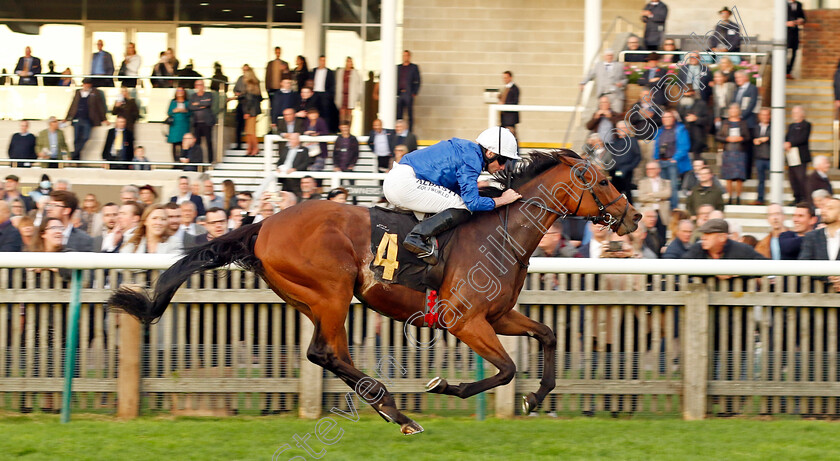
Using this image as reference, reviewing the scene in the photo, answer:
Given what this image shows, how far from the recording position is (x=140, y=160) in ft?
38.9

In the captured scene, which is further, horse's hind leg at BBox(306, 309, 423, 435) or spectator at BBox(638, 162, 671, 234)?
spectator at BBox(638, 162, 671, 234)

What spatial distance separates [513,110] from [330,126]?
2.46 meters

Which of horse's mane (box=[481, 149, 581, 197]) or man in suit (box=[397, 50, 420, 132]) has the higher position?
man in suit (box=[397, 50, 420, 132])

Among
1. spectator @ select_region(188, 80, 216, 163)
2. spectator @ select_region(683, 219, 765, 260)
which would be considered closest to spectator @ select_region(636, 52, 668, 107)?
spectator @ select_region(683, 219, 765, 260)

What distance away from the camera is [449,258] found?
17.8ft

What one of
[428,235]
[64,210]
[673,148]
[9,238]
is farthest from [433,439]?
[673,148]

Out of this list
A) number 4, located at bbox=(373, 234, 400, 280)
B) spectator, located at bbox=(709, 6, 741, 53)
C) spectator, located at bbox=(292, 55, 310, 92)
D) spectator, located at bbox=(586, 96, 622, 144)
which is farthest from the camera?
spectator, located at bbox=(292, 55, 310, 92)

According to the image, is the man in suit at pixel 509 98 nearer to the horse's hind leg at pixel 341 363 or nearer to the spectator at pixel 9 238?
the spectator at pixel 9 238

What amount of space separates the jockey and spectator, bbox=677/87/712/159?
184 inches

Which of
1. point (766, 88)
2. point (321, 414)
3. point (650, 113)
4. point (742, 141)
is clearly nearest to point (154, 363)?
point (321, 414)

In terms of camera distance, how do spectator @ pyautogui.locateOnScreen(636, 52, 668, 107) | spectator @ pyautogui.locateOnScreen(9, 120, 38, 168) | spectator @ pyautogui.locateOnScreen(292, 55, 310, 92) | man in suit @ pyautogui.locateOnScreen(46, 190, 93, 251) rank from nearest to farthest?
man in suit @ pyautogui.locateOnScreen(46, 190, 93, 251) < spectator @ pyautogui.locateOnScreen(636, 52, 668, 107) < spectator @ pyautogui.locateOnScreen(9, 120, 38, 168) < spectator @ pyautogui.locateOnScreen(292, 55, 310, 92)

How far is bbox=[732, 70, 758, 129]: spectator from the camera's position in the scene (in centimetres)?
991

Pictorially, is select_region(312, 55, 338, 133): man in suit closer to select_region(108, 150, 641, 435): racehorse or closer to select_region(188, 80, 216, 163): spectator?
select_region(188, 80, 216, 163): spectator

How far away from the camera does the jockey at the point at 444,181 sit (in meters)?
5.38
